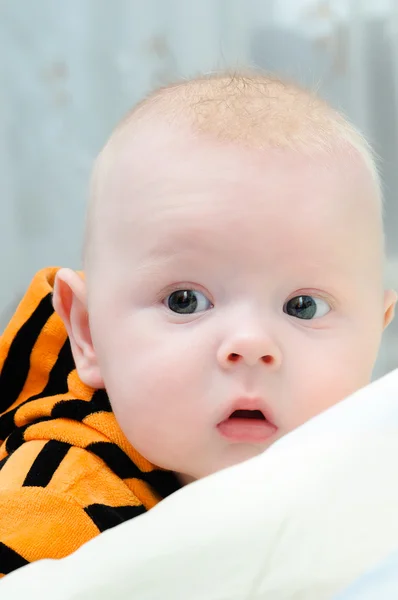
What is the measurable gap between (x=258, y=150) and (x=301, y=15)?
900 millimetres

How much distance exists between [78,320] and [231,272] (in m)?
0.24

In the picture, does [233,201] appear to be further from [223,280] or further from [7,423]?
[7,423]

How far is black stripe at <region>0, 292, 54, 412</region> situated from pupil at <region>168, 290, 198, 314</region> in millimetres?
292

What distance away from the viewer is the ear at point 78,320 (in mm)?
853

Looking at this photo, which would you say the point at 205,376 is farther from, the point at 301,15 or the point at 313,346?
Answer: the point at 301,15

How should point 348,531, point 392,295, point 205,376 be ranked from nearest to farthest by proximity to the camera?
point 348,531 < point 205,376 < point 392,295

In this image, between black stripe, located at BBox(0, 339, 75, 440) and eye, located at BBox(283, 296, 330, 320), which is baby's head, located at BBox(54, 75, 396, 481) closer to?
eye, located at BBox(283, 296, 330, 320)

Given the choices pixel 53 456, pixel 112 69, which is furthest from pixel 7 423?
pixel 112 69

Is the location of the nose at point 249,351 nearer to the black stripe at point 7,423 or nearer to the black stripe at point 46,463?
the black stripe at point 46,463

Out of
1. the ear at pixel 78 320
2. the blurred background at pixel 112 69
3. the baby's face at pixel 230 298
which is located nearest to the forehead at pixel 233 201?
the baby's face at pixel 230 298

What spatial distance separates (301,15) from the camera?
1.52 m

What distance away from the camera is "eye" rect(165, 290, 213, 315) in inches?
28.2

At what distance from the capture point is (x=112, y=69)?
1508 mm

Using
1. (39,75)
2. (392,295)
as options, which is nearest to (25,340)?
(392,295)
